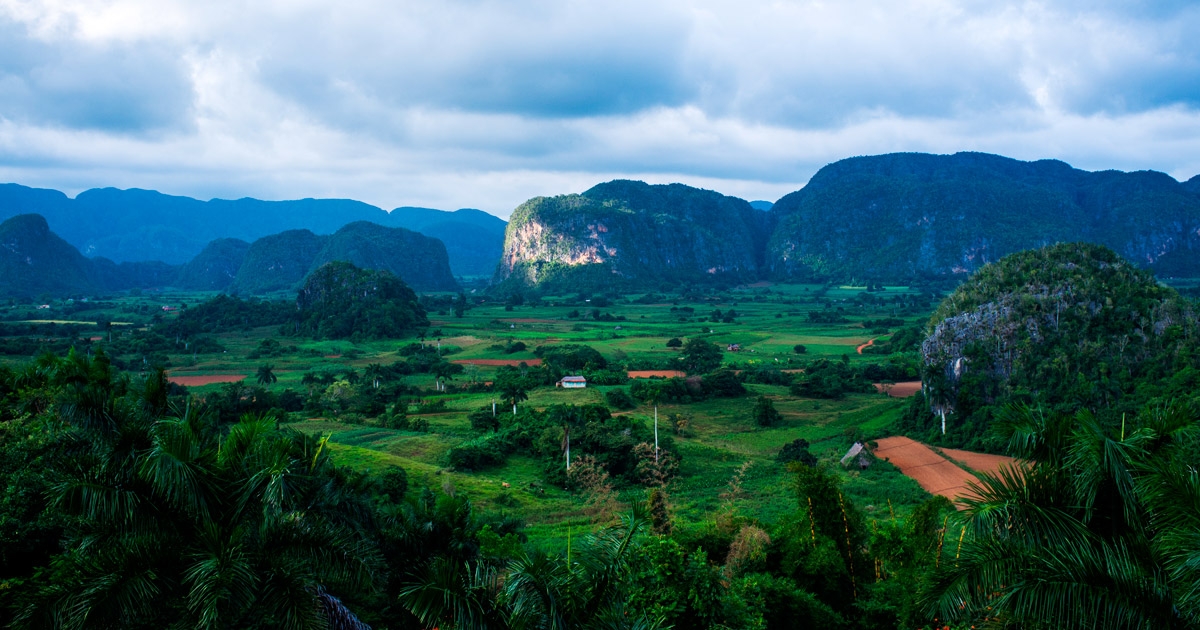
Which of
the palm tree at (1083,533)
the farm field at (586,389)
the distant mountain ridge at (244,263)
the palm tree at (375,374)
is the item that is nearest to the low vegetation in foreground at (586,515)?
the palm tree at (1083,533)

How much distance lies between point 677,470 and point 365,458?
11727 mm

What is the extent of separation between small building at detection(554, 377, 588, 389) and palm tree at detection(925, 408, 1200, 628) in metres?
40.8

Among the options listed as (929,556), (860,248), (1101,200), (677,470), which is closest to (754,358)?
(677,470)

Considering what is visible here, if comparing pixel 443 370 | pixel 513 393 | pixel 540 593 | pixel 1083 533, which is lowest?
pixel 443 370

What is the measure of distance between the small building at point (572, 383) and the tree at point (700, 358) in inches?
352

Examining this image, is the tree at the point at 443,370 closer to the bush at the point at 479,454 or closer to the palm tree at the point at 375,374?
the palm tree at the point at 375,374

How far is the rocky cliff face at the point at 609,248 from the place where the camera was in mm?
156125

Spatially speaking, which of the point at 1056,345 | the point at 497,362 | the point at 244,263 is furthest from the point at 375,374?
the point at 244,263

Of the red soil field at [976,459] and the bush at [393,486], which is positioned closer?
the bush at [393,486]

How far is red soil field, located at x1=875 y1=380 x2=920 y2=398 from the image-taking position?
4606 cm

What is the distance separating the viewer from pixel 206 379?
5172cm

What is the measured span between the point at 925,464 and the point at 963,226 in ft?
509

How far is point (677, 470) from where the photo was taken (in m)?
28.7

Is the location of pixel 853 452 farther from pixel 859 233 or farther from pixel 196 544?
pixel 859 233
